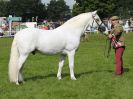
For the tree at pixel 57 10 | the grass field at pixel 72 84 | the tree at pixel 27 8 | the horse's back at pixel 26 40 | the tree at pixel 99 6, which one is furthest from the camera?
the tree at pixel 57 10

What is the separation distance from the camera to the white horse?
11062 millimetres

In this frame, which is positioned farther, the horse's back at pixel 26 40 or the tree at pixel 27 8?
the tree at pixel 27 8

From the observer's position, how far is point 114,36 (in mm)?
12656

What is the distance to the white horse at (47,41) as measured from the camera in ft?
36.3

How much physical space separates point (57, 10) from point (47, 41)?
133m

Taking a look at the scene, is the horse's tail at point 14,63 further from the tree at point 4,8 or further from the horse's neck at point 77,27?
the tree at point 4,8

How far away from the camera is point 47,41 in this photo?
11.3 meters

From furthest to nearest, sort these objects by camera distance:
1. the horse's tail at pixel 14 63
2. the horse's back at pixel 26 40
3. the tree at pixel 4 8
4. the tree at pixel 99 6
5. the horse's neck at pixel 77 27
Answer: the tree at pixel 4 8 → the tree at pixel 99 6 → the horse's neck at pixel 77 27 → the horse's tail at pixel 14 63 → the horse's back at pixel 26 40

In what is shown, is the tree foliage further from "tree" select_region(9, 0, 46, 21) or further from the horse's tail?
the horse's tail

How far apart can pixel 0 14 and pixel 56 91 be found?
116096 mm

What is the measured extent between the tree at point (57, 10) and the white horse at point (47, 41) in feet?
401

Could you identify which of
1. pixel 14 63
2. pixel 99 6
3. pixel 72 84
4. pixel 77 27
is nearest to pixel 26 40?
pixel 14 63

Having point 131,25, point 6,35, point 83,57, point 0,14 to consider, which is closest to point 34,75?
point 83,57

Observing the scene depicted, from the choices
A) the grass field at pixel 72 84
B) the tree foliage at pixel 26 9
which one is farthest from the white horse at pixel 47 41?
the tree foliage at pixel 26 9
